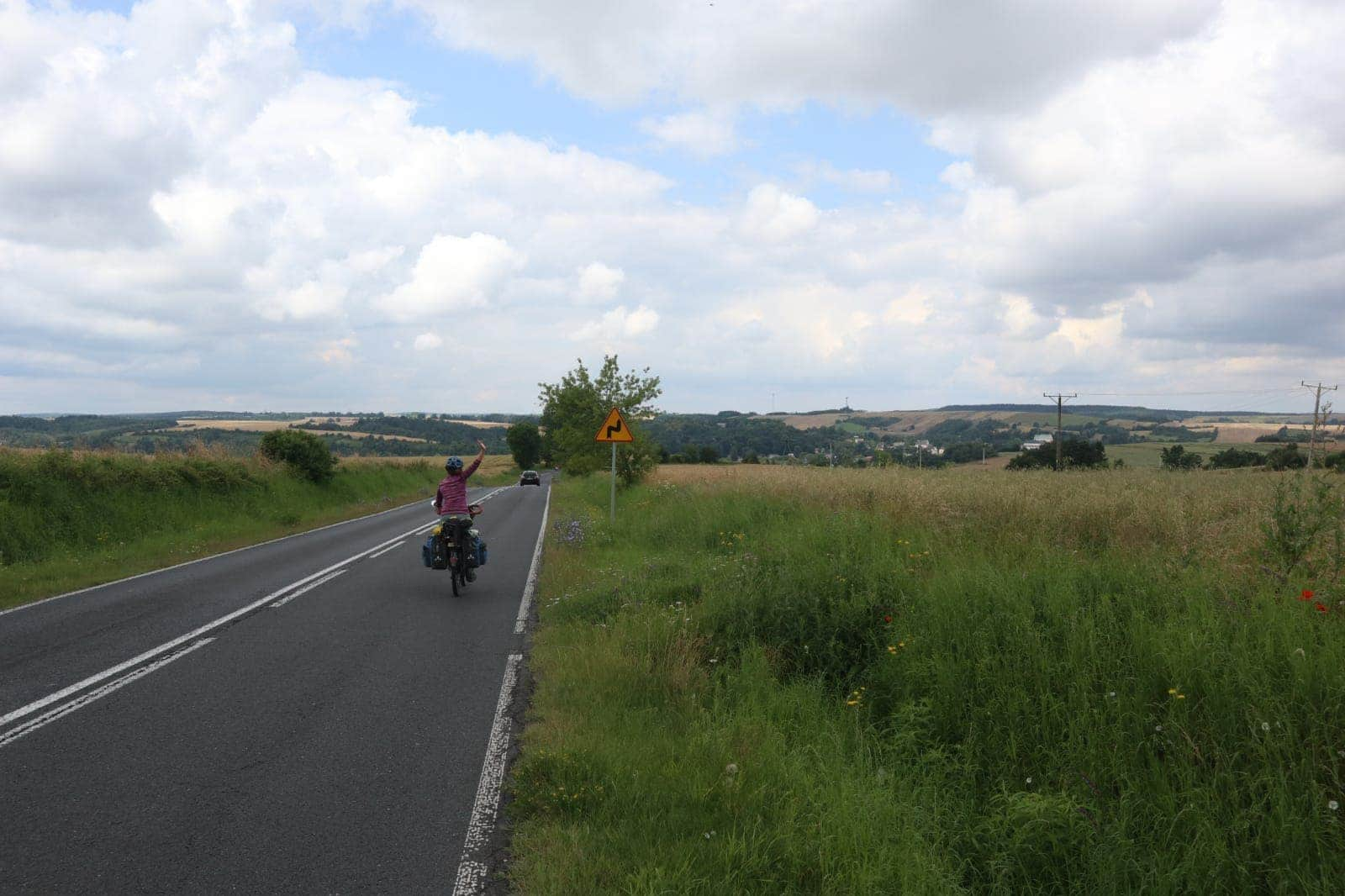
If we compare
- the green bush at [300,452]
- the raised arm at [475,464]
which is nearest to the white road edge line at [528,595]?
the raised arm at [475,464]

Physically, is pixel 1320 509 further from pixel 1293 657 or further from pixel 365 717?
pixel 365 717

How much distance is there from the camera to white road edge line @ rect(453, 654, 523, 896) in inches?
140

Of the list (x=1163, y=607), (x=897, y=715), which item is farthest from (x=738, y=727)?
(x=1163, y=607)

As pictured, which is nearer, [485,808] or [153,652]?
[485,808]

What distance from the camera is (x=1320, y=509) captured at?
572 cm

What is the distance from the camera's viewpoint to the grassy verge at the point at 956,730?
3.53 metres

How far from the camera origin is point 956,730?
4.96 m

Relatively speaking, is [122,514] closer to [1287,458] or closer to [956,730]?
[956,730]

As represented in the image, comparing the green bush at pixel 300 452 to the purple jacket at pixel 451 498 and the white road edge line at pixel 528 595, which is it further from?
the purple jacket at pixel 451 498

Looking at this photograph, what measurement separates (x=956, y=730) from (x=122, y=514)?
19.5 meters

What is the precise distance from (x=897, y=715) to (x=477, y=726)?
3027mm

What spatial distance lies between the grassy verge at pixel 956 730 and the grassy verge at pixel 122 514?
10.3 metres

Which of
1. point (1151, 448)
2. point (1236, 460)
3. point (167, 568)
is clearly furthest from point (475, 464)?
point (1151, 448)

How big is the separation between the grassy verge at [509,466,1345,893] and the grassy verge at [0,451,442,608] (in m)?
10.3
